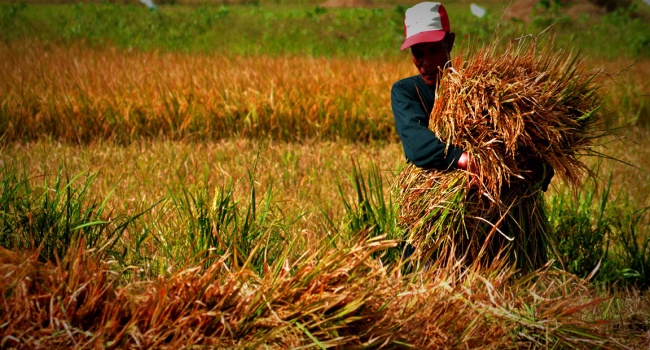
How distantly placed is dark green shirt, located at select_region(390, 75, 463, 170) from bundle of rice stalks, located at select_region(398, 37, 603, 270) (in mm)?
53

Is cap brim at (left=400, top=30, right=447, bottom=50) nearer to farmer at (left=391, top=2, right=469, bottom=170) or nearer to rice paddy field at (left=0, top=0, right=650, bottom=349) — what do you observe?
farmer at (left=391, top=2, right=469, bottom=170)

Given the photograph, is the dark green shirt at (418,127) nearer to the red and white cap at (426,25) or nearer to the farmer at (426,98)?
the farmer at (426,98)

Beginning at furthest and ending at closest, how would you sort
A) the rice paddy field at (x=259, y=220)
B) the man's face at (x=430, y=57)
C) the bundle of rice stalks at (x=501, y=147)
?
the man's face at (x=430, y=57), the bundle of rice stalks at (x=501, y=147), the rice paddy field at (x=259, y=220)

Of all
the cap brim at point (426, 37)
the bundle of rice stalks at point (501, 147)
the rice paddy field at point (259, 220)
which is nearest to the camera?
the rice paddy field at point (259, 220)

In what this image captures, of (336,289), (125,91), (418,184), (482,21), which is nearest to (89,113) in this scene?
(125,91)

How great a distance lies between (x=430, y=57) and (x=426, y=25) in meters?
0.16

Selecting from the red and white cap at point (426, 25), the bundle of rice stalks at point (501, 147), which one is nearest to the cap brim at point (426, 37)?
the red and white cap at point (426, 25)

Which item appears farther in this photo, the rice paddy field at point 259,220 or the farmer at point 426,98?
the farmer at point 426,98

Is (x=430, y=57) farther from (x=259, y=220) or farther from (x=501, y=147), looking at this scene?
(x=259, y=220)

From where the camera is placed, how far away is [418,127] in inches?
108

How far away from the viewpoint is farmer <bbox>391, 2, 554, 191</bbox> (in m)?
2.68

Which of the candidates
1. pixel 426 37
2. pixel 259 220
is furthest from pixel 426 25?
pixel 259 220

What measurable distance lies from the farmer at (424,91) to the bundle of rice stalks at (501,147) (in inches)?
2.3

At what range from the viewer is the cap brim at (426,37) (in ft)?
9.03
